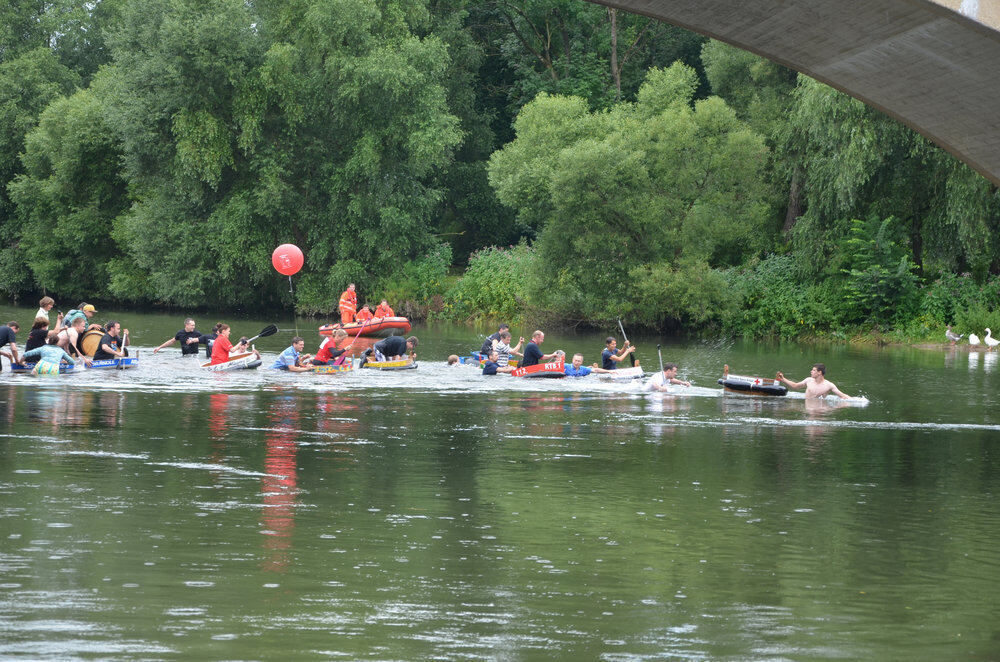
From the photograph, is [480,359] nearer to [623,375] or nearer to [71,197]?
[623,375]

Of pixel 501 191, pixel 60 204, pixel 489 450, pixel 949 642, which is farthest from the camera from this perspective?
pixel 60 204

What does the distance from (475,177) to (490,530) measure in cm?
4248

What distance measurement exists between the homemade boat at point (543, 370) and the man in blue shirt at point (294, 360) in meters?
3.96

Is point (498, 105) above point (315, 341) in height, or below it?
above

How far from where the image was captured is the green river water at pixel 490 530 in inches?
280

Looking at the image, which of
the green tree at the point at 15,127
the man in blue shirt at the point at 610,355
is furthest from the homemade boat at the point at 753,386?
the green tree at the point at 15,127

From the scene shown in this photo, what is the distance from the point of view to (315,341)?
110 ft

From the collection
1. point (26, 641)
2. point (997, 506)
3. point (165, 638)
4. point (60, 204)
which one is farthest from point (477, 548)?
point (60, 204)

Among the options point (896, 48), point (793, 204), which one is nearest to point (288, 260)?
point (793, 204)

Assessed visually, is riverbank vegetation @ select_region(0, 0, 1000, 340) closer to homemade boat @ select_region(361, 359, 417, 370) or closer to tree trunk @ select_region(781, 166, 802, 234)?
tree trunk @ select_region(781, 166, 802, 234)

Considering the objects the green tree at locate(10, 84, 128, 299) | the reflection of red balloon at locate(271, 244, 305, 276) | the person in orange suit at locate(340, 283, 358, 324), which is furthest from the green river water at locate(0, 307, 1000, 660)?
the green tree at locate(10, 84, 128, 299)

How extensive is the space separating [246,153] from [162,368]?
2091 centimetres

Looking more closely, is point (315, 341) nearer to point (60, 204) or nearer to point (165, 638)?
point (60, 204)

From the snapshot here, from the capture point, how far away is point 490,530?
32.5ft
